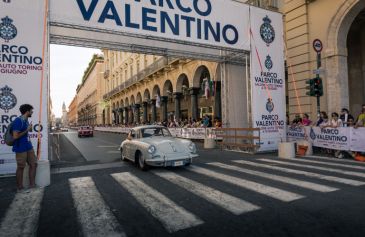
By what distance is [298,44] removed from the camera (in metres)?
15.4

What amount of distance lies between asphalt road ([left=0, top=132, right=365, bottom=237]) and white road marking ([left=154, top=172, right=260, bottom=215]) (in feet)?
0.05

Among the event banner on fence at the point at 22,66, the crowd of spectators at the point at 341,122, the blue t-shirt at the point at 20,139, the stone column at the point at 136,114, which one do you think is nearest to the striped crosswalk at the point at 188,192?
the blue t-shirt at the point at 20,139

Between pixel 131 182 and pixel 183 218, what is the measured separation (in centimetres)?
293

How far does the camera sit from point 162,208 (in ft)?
15.5

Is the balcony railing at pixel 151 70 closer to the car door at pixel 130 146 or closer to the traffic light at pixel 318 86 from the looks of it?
the traffic light at pixel 318 86

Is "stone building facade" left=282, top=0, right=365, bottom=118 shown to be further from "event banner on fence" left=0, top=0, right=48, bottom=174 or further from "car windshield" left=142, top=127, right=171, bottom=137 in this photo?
"event banner on fence" left=0, top=0, right=48, bottom=174

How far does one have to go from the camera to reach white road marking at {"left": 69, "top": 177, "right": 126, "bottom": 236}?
150 inches

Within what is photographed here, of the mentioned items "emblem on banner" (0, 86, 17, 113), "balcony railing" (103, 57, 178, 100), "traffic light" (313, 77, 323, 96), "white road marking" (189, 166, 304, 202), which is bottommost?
"white road marking" (189, 166, 304, 202)

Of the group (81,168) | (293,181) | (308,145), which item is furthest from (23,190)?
(308,145)

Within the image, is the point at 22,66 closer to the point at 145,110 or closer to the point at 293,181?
the point at 293,181

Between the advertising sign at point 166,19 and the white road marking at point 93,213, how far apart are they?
598cm

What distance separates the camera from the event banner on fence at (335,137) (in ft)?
32.2

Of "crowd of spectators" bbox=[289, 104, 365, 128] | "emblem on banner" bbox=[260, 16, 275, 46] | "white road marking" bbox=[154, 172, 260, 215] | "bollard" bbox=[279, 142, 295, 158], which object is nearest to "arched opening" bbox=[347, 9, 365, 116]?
"crowd of spectators" bbox=[289, 104, 365, 128]

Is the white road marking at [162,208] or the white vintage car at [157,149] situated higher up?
the white vintage car at [157,149]
